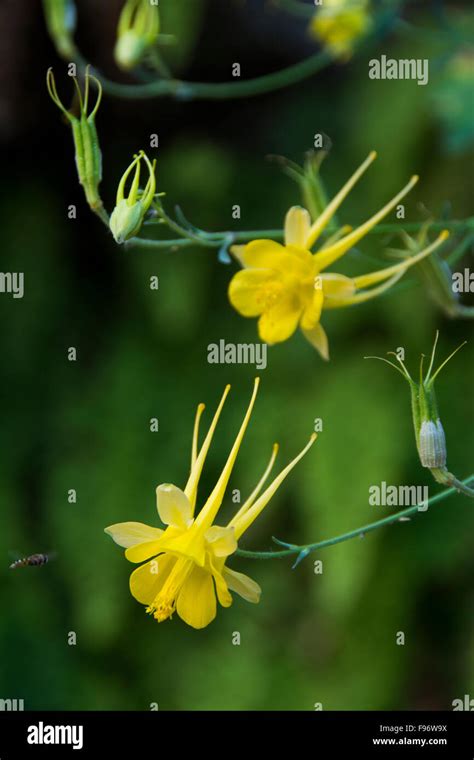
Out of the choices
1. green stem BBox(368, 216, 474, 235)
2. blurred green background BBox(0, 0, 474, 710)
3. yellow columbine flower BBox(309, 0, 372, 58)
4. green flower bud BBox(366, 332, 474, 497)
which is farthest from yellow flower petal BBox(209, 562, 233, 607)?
blurred green background BBox(0, 0, 474, 710)

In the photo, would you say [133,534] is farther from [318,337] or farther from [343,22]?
[343,22]

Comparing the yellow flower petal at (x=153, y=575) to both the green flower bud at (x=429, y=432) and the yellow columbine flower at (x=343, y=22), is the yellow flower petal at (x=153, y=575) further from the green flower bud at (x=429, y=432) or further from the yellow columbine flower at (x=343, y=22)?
the yellow columbine flower at (x=343, y=22)

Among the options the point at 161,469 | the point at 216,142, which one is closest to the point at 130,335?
the point at 161,469

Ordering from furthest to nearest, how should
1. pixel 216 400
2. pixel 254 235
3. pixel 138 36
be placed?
pixel 216 400 → pixel 138 36 → pixel 254 235

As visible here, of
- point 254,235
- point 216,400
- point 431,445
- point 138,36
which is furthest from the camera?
point 216,400

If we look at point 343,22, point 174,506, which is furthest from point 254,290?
point 343,22

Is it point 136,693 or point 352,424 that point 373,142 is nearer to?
point 352,424
